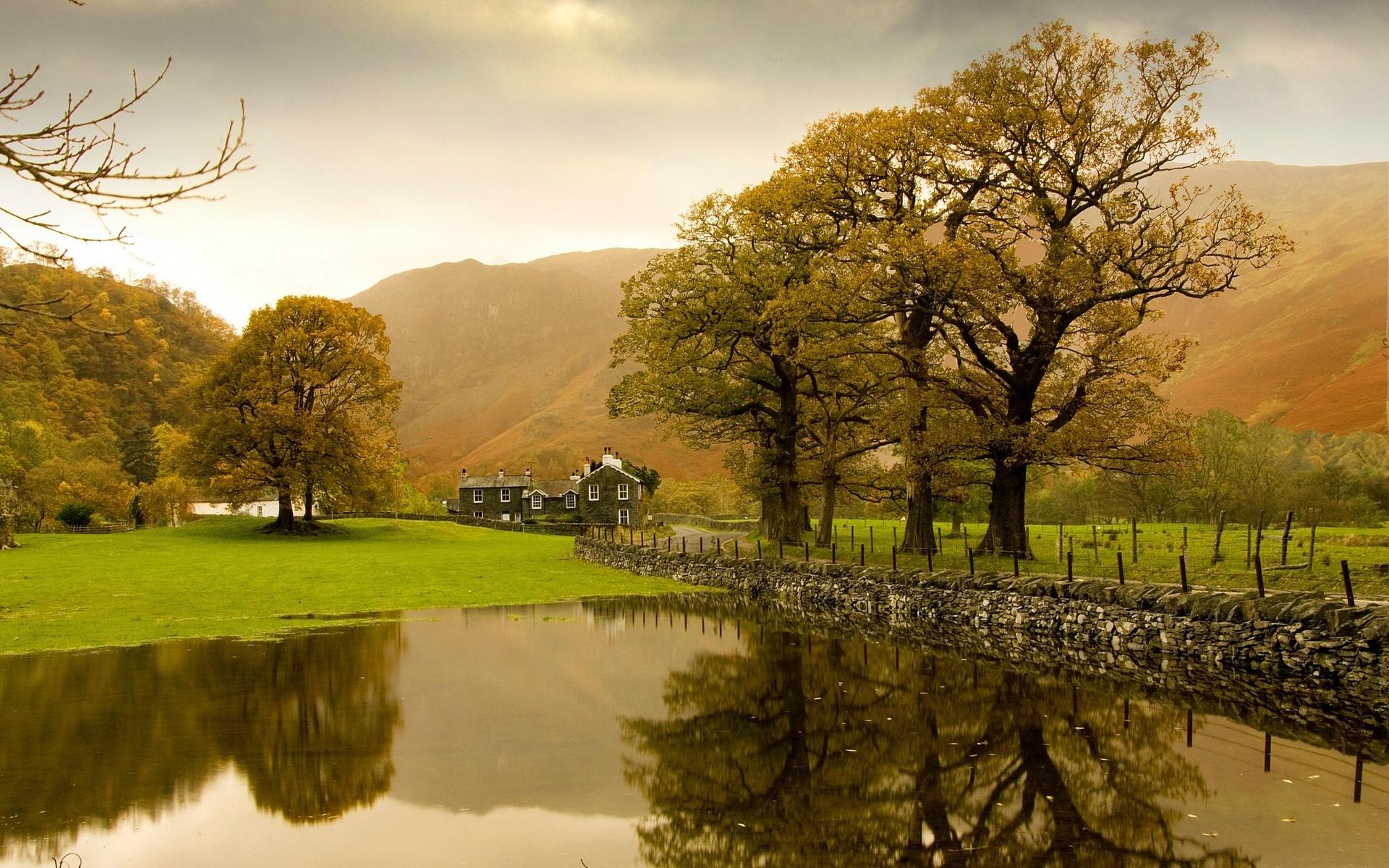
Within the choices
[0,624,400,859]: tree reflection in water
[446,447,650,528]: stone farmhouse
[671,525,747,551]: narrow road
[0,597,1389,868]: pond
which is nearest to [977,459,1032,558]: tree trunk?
[0,597,1389,868]: pond

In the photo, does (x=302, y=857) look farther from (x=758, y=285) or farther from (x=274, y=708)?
(x=758, y=285)

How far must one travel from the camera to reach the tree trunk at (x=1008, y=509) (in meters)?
30.5

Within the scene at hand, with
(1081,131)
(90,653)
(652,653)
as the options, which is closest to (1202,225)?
(1081,131)

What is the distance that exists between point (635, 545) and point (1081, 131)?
97.5 feet

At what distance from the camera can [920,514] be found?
114 ft

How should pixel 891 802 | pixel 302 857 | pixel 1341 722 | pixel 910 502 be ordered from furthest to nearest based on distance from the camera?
1. pixel 910 502
2. pixel 1341 722
3. pixel 891 802
4. pixel 302 857

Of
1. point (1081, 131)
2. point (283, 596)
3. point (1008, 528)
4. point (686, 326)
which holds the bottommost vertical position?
point (283, 596)

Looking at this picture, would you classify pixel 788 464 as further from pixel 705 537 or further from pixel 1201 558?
pixel 705 537

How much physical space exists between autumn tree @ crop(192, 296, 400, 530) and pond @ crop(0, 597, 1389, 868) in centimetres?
4396

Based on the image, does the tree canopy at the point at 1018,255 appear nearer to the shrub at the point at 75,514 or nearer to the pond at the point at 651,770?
the pond at the point at 651,770

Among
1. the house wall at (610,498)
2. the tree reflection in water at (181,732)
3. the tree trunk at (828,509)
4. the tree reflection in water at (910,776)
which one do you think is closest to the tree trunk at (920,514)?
the tree trunk at (828,509)

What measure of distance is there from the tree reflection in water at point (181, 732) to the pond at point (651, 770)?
65 millimetres

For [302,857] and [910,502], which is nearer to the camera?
[302,857]

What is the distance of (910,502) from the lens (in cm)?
3519
